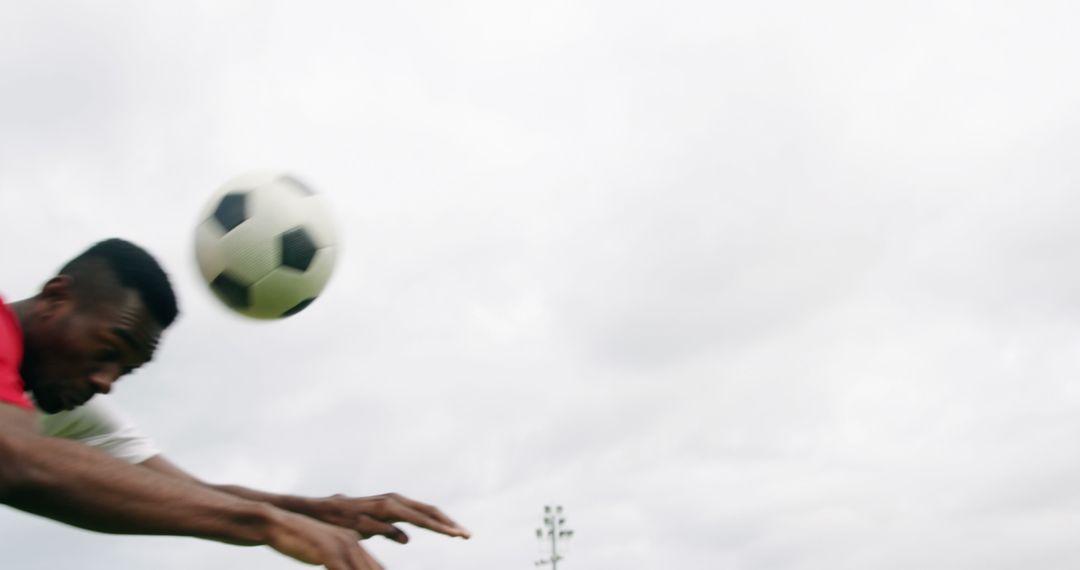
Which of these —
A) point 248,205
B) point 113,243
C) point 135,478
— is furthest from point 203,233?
point 135,478

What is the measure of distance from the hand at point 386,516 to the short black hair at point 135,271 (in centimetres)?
110

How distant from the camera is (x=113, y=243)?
4.90 metres

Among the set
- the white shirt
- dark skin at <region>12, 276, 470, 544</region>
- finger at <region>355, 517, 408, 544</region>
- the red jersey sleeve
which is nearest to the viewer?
the red jersey sleeve

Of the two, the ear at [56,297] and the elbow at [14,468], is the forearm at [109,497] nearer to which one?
the elbow at [14,468]

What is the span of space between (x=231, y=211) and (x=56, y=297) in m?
2.61

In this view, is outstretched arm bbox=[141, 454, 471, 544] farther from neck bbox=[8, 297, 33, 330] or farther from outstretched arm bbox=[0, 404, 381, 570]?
neck bbox=[8, 297, 33, 330]

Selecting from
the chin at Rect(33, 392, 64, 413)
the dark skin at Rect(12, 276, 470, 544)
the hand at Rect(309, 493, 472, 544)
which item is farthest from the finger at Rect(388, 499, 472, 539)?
the chin at Rect(33, 392, 64, 413)

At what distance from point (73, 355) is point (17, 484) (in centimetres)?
108

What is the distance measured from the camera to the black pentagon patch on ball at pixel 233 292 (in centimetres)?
698

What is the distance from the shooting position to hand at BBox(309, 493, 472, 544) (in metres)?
4.25

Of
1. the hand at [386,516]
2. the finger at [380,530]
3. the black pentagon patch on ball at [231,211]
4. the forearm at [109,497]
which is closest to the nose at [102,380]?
the forearm at [109,497]

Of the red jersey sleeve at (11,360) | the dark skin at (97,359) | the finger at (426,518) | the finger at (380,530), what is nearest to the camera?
the red jersey sleeve at (11,360)

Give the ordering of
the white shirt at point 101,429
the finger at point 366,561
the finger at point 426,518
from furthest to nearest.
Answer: the white shirt at point 101,429, the finger at point 426,518, the finger at point 366,561

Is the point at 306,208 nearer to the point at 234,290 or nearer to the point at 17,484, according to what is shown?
the point at 234,290
